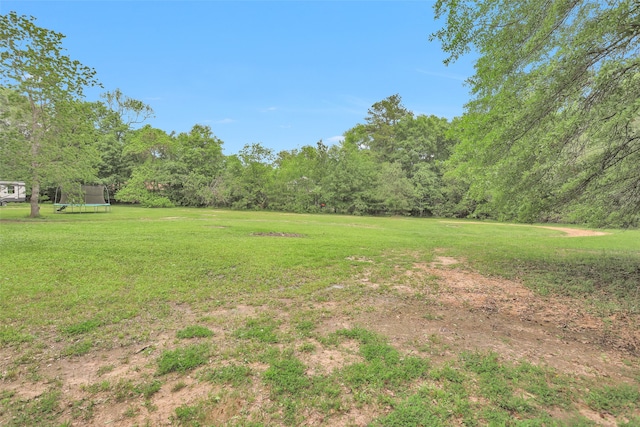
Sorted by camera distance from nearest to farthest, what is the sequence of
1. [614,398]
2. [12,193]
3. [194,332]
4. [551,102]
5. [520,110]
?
[614,398]
[194,332]
[551,102]
[520,110]
[12,193]

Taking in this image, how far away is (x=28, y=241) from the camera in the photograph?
27.3 ft

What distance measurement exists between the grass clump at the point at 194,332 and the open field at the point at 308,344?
0.08 feet

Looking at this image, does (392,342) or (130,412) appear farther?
(392,342)

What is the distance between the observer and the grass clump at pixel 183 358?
8.88 feet

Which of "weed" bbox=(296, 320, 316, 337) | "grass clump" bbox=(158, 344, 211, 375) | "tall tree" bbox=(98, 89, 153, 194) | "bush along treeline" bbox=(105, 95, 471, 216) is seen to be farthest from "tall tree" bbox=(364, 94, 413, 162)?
"grass clump" bbox=(158, 344, 211, 375)

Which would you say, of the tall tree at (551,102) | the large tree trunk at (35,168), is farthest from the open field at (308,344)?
the large tree trunk at (35,168)

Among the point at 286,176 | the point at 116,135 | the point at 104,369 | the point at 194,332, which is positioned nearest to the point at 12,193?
the point at 116,135

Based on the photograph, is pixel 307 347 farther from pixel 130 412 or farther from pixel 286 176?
pixel 286 176

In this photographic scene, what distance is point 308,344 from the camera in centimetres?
320

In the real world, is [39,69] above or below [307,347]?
above

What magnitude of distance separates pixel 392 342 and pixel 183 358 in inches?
86.0

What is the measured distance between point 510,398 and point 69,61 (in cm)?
1363

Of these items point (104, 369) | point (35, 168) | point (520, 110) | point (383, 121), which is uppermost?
point (383, 121)

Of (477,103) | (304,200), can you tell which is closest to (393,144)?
(304,200)
